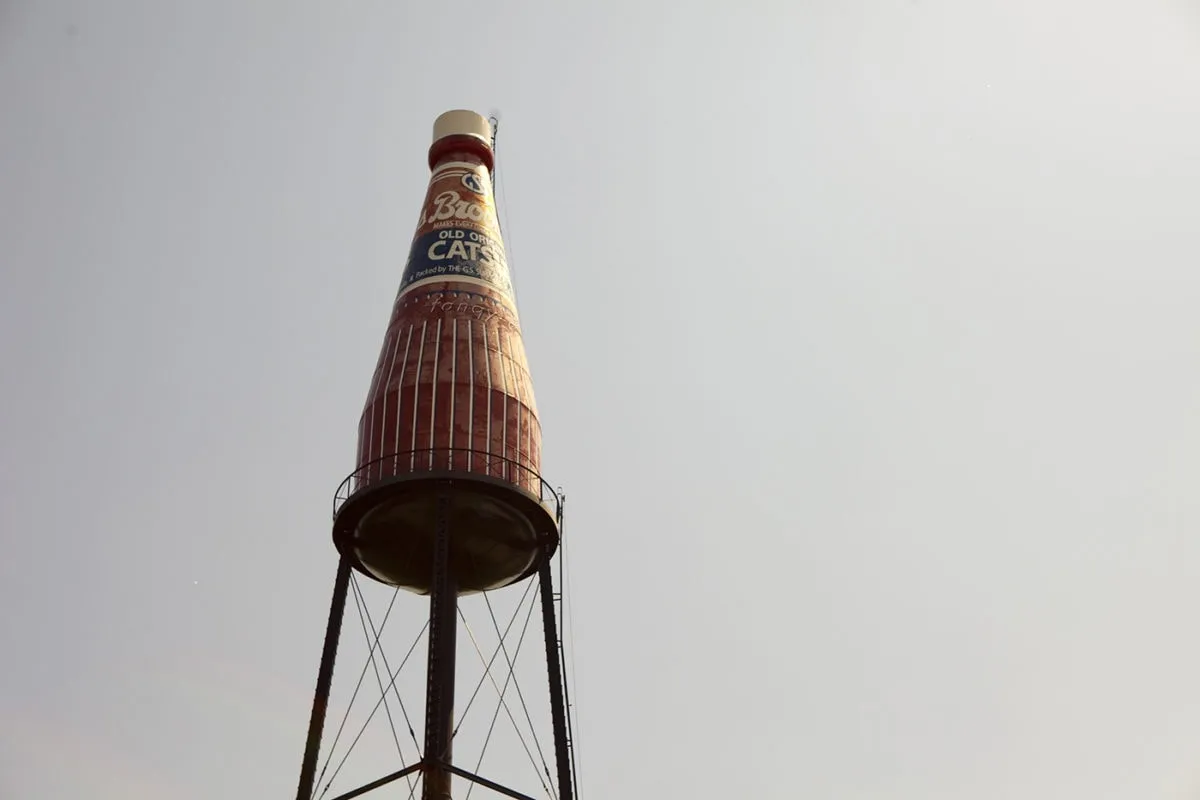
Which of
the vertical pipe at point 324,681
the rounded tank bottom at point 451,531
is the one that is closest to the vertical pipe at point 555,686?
the rounded tank bottom at point 451,531

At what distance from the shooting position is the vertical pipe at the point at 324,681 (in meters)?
22.6

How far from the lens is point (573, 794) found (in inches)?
873

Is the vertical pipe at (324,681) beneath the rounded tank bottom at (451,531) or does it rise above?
beneath

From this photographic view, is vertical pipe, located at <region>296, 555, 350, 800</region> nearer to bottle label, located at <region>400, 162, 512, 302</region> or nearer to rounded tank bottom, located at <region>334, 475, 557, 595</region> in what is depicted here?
rounded tank bottom, located at <region>334, 475, 557, 595</region>

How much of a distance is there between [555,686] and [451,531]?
11.4ft

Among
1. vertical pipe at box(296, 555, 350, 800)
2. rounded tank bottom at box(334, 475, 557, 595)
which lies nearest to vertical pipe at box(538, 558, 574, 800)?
rounded tank bottom at box(334, 475, 557, 595)

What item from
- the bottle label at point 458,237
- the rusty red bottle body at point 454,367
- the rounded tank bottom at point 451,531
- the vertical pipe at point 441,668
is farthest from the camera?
the bottle label at point 458,237

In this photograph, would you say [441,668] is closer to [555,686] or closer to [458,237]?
[555,686]

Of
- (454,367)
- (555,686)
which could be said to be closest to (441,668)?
(555,686)

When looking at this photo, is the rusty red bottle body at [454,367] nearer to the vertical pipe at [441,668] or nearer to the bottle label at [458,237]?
the bottle label at [458,237]

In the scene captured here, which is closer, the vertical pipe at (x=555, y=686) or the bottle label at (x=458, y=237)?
the vertical pipe at (x=555, y=686)

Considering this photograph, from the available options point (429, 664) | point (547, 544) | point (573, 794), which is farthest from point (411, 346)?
point (573, 794)

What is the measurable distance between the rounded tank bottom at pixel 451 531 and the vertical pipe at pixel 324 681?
1.87 feet

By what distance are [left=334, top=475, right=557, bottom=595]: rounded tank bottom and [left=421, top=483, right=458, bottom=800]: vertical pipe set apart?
33cm
